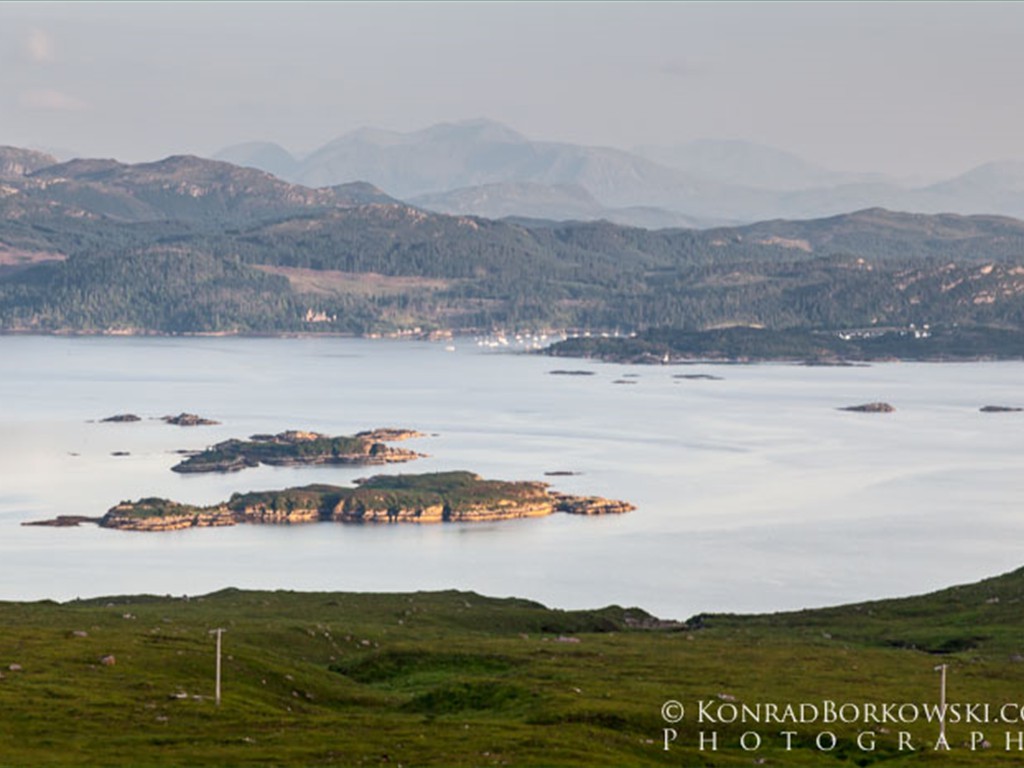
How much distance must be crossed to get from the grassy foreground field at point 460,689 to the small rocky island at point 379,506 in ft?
274

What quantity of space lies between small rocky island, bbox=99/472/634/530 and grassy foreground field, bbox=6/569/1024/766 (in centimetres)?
8351

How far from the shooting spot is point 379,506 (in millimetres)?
169125

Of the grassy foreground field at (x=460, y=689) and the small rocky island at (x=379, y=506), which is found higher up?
the grassy foreground field at (x=460, y=689)

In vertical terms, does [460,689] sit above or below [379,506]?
above

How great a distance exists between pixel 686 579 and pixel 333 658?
70506 mm

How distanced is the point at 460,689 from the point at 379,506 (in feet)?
388

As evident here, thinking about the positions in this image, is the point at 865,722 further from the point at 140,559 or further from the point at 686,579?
the point at 140,559

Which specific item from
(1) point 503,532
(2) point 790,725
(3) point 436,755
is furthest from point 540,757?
(1) point 503,532

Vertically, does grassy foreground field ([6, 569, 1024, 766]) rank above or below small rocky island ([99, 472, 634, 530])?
above

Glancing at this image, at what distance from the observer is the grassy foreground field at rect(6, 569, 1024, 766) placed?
4147 centimetres

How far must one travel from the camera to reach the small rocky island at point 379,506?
161m

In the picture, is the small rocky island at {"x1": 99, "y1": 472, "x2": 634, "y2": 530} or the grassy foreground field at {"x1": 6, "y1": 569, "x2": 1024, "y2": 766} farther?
the small rocky island at {"x1": 99, "y1": 472, "x2": 634, "y2": 530}

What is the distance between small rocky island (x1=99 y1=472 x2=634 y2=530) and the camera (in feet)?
529

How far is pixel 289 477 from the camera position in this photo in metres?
198
